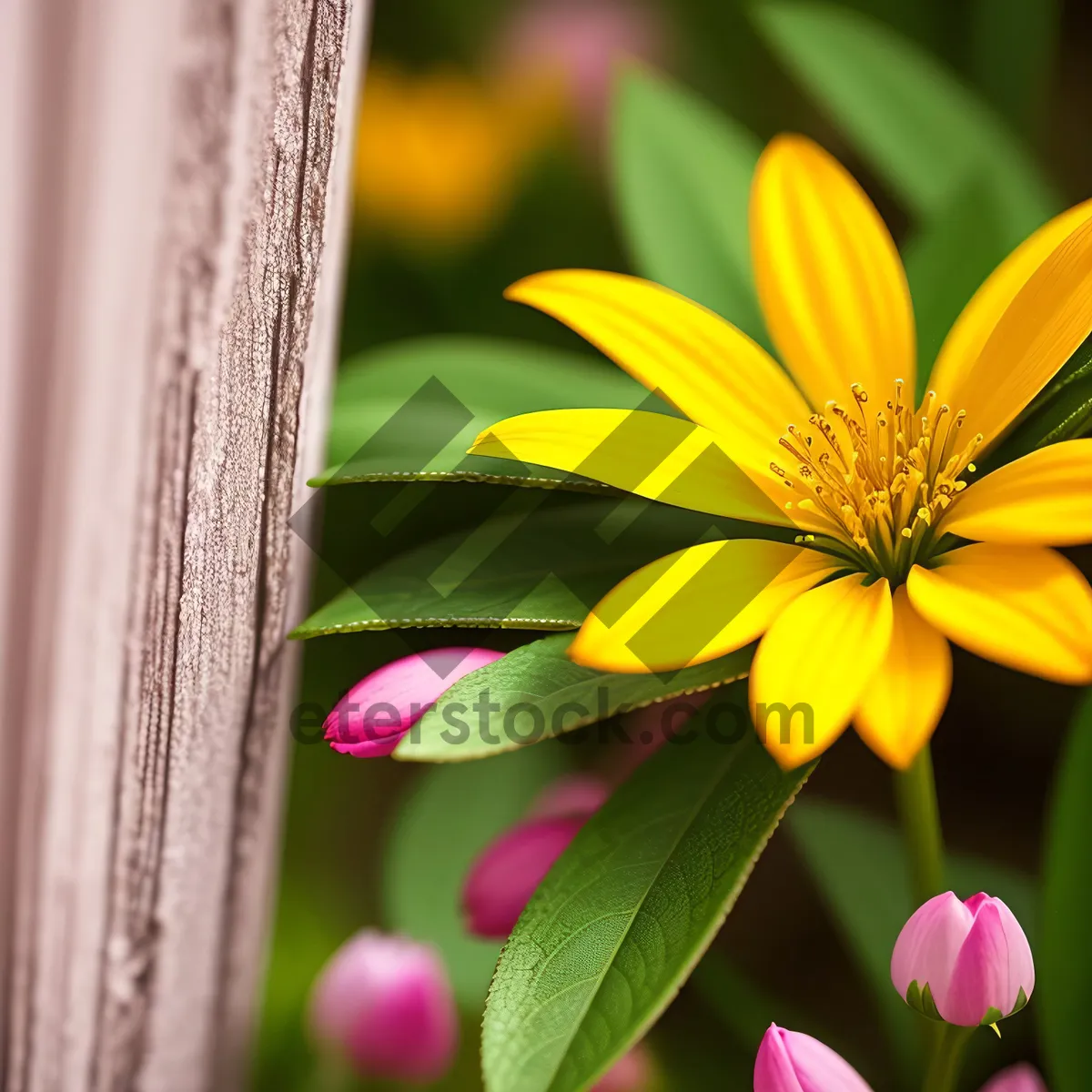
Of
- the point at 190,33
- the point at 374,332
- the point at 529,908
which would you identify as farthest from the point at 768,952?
the point at 190,33

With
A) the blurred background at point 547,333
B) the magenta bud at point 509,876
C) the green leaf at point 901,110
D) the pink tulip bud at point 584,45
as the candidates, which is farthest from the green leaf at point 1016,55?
the magenta bud at point 509,876

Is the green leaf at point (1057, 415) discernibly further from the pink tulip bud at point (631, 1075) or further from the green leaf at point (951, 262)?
the pink tulip bud at point (631, 1075)

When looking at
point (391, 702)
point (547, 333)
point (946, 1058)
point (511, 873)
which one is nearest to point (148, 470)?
point (391, 702)

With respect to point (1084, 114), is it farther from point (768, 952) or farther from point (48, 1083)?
point (48, 1083)

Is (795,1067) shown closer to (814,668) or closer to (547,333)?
(814,668)

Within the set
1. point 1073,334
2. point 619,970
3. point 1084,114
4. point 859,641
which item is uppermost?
point 1084,114
